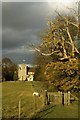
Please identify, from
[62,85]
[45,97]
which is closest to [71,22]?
[62,85]

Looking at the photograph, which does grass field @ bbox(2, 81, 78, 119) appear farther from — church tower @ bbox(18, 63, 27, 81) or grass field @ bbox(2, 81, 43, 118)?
church tower @ bbox(18, 63, 27, 81)

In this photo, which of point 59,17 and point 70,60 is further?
point 59,17

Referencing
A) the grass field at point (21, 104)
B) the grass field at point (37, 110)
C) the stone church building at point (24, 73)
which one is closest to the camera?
the grass field at point (37, 110)

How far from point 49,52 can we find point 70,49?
2.28 m

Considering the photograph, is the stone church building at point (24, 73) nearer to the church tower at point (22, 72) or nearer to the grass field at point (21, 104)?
the church tower at point (22, 72)

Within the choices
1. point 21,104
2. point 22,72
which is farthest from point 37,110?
point 22,72


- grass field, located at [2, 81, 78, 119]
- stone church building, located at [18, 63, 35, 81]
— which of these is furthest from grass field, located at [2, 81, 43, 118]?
stone church building, located at [18, 63, 35, 81]

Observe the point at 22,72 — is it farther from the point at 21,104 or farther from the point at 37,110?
the point at 37,110

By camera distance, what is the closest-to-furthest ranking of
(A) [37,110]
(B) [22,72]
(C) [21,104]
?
(A) [37,110]
(C) [21,104]
(B) [22,72]

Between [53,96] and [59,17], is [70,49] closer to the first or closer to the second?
[59,17]

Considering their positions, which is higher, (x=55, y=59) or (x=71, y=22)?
(x=71, y=22)

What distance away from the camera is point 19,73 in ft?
407

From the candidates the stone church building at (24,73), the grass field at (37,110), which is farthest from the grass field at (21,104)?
the stone church building at (24,73)

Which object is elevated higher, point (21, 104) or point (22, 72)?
point (22, 72)
